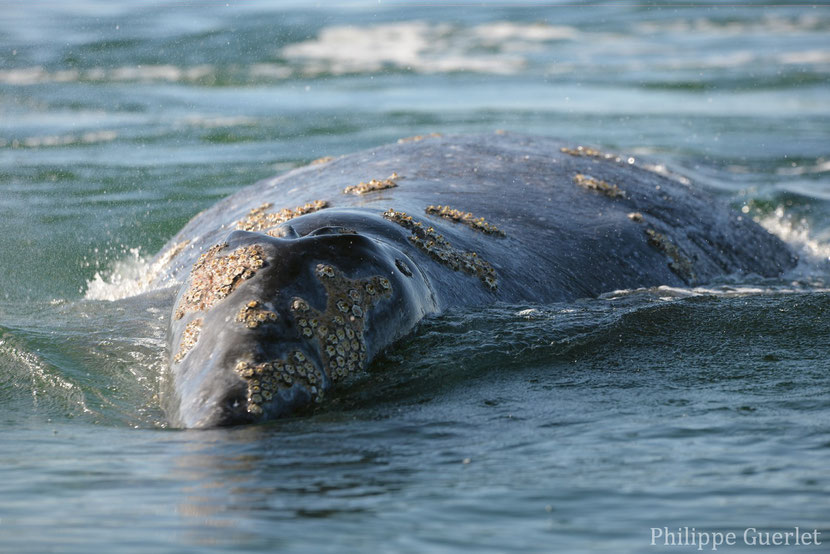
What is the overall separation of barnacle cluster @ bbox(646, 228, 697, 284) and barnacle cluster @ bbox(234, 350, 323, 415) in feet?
14.9

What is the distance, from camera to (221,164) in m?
18.0

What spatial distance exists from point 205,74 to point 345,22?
8.04 meters

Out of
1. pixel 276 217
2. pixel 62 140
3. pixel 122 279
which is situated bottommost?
pixel 122 279

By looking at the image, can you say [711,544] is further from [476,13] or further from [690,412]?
[476,13]

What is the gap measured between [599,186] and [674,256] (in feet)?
3.52

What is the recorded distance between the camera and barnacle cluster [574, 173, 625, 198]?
1050 cm

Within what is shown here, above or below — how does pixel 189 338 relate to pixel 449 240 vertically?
below

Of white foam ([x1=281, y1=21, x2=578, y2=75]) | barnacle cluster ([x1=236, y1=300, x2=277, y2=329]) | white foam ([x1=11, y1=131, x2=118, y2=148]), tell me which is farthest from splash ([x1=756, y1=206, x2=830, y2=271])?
white foam ([x1=281, y1=21, x2=578, y2=75])

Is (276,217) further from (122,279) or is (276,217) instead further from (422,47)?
(422,47)

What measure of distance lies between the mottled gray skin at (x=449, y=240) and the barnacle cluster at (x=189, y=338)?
62mm

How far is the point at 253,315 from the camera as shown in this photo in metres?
6.08

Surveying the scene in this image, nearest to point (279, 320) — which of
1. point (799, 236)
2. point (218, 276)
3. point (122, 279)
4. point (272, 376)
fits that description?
point (272, 376)

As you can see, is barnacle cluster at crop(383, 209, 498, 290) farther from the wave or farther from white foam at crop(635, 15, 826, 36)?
white foam at crop(635, 15, 826, 36)

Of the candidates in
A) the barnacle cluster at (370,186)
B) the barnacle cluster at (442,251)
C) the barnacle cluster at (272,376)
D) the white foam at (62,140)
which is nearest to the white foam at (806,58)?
the white foam at (62,140)
